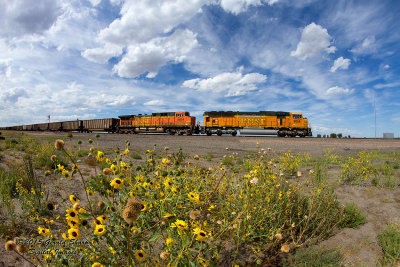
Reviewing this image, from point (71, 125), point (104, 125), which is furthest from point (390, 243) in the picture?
point (71, 125)

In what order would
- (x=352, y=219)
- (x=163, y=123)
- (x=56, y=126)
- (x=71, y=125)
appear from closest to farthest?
1. (x=352, y=219)
2. (x=163, y=123)
3. (x=71, y=125)
4. (x=56, y=126)

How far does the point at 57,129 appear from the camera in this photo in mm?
47562

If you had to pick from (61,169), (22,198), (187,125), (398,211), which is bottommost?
(398,211)

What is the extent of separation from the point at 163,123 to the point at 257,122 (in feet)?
47.6

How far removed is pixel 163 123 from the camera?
3123cm

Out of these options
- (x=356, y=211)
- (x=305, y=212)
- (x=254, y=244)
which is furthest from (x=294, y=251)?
(x=356, y=211)

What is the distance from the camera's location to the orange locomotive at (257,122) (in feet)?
90.5

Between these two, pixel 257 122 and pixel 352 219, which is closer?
pixel 352 219

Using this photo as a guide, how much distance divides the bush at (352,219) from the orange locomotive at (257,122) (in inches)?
971

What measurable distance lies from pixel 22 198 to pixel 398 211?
7.00 m

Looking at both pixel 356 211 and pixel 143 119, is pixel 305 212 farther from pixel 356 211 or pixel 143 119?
pixel 143 119

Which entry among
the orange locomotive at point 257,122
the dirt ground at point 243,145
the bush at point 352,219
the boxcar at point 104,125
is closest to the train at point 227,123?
the orange locomotive at point 257,122

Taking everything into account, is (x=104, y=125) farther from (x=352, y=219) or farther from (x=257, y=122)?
(x=352, y=219)

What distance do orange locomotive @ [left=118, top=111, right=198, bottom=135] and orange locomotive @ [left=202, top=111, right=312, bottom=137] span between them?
254cm
